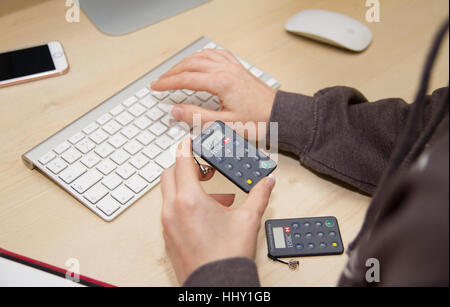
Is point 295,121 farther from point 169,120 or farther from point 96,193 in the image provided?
point 96,193

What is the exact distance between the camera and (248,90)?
63 centimetres

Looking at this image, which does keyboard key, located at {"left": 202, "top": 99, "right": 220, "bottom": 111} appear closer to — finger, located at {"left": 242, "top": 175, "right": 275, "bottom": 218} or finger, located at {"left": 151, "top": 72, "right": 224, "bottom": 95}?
finger, located at {"left": 151, "top": 72, "right": 224, "bottom": 95}

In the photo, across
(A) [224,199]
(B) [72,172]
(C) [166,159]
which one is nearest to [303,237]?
(A) [224,199]

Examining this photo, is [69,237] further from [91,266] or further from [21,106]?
[21,106]

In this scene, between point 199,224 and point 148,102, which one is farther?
point 148,102

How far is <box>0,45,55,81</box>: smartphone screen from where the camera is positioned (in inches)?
27.0

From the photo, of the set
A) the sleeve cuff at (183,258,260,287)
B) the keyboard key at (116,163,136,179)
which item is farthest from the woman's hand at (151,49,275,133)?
the sleeve cuff at (183,258,260,287)

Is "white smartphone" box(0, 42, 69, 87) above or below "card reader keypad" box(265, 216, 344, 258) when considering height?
above

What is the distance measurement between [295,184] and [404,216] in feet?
0.86

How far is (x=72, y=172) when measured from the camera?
567 millimetres

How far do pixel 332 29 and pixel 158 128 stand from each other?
36cm

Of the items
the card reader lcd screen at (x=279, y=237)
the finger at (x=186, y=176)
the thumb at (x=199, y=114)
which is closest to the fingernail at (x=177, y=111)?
the thumb at (x=199, y=114)

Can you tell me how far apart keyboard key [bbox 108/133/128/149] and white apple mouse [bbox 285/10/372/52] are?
37 cm

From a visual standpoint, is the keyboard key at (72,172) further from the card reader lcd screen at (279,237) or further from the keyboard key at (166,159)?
the card reader lcd screen at (279,237)
